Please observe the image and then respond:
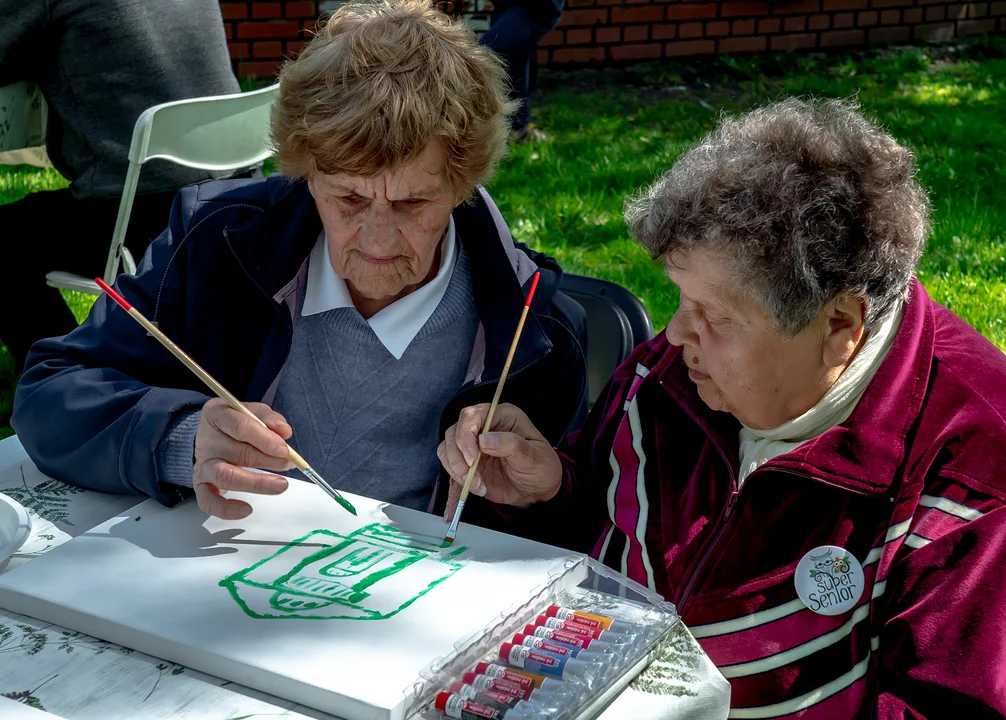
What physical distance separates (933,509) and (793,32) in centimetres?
650

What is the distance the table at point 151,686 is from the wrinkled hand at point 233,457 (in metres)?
0.27

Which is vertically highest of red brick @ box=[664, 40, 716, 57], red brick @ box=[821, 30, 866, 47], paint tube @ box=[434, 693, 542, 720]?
red brick @ box=[821, 30, 866, 47]

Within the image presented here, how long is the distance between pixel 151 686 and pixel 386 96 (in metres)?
0.95

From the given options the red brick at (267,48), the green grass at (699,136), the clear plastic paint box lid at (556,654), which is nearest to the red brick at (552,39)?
the green grass at (699,136)

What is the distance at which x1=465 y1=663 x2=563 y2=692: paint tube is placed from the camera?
3.83 feet

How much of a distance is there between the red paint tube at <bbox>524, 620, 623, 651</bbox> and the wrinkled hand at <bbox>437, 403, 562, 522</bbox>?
35cm

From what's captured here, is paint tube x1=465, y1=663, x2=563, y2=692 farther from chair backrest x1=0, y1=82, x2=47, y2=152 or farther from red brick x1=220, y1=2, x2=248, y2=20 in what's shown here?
red brick x1=220, y1=2, x2=248, y2=20

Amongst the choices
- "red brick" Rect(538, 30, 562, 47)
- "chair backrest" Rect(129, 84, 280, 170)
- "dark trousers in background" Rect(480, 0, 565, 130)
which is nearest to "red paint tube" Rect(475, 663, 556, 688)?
"chair backrest" Rect(129, 84, 280, 170)

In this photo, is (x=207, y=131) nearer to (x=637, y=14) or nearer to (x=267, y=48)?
(x=267, y=48)

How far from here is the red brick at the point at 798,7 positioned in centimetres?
732

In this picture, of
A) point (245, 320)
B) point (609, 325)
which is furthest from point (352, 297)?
point (609, 325)

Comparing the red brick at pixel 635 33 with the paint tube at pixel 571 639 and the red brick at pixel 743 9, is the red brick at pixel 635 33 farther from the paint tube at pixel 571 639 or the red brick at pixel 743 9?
the paint tube at pixel 571 639

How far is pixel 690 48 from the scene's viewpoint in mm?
7207

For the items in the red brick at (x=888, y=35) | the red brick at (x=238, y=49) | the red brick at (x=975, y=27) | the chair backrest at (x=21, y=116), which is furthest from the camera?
the red brick at (x=975, y=27)
